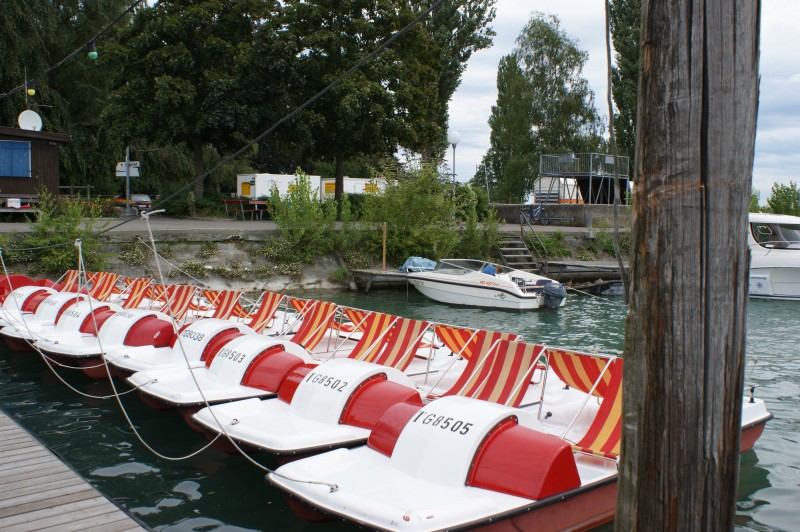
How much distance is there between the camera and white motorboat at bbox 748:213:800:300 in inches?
1030

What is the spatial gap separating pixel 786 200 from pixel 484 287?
90.3 ft

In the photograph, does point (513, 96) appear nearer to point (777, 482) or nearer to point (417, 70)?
point (417, 70)

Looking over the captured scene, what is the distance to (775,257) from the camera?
87.7 ft

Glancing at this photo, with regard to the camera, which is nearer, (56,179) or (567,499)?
(567,499)

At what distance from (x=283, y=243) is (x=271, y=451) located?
2024cm

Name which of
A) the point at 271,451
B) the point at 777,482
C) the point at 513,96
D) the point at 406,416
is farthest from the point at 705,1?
the point at 513,96

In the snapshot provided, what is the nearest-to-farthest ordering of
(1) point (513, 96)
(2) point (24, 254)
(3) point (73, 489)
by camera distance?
(3) point (73, 489) < (2) point (24, 254) < (1) point (513, 96)

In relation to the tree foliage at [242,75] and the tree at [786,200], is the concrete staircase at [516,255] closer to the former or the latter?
the tree foliage at [242,75]

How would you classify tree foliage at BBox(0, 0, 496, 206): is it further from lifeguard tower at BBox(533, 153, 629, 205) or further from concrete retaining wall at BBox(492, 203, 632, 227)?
lifeguard tower at BBox(533, 153, 629, 205)

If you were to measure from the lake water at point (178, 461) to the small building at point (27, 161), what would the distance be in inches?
611

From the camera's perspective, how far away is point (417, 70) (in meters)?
37.6

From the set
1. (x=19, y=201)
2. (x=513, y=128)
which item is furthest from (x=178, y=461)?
(x=513, y=128)

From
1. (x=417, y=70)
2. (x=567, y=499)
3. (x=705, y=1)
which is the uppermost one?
(x=417, y=70)

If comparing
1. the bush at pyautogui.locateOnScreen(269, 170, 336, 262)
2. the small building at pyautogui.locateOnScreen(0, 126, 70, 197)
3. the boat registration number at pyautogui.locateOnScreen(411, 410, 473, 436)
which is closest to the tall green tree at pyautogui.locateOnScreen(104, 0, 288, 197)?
the small building at pyautogui.locateOnScreen(0, 126, 70, 197)
